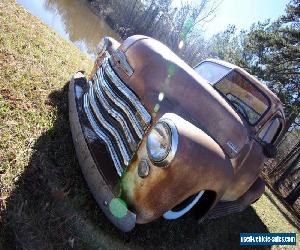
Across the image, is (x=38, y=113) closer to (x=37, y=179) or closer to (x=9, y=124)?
(x=9, y=124)

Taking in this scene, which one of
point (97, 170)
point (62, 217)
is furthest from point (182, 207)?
point (62, 217)

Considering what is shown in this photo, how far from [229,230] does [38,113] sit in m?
3.41

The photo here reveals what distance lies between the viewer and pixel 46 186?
3471mm

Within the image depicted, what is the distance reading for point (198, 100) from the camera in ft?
12.9

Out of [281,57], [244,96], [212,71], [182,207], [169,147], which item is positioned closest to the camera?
[169,147]

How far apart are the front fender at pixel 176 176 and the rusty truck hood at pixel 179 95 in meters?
0.40

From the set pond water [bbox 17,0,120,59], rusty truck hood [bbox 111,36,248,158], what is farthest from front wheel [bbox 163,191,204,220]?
pond water [bbox 17,0,120,59]

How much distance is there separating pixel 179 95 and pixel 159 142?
0.84 m

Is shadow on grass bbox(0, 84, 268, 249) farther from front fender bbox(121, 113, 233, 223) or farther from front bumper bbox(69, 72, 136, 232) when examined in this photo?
front fender bbox(121, 113, 233, 223)

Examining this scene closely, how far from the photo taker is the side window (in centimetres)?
500

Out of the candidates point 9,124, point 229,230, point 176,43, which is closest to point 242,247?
point 229,230

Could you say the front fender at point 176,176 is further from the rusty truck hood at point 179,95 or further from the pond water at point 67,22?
the pond water at point 67,22

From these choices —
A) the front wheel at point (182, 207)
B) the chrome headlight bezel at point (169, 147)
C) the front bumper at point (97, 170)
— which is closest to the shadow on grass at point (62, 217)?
the front bumper at point (97, 170)

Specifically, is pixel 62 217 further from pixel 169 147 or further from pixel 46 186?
pixel 169 147
